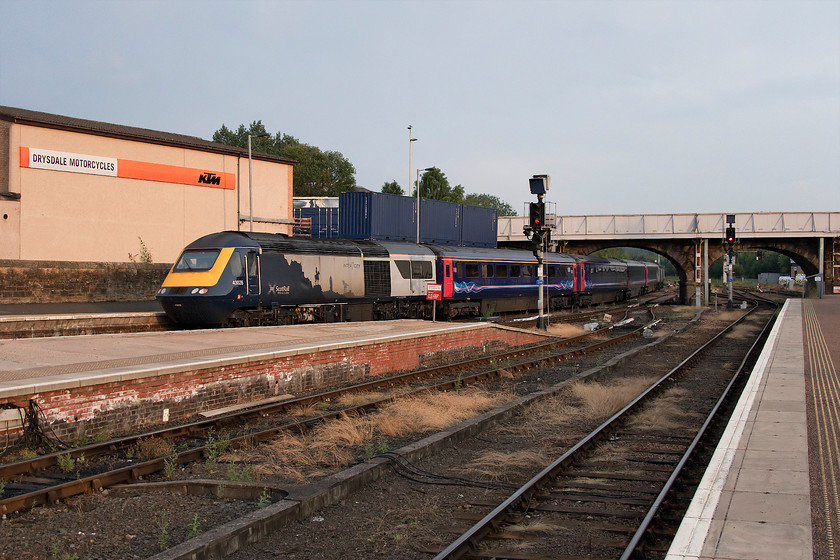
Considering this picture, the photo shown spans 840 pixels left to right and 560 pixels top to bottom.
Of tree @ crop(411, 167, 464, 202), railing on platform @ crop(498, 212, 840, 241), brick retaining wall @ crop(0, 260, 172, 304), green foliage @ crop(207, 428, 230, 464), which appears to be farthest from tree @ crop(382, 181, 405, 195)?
green foliage @ crop(207, 428, 230, 464)

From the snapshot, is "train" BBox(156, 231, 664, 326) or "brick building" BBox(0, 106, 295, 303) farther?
"brick building" BBox(0, 106, 295, 303)

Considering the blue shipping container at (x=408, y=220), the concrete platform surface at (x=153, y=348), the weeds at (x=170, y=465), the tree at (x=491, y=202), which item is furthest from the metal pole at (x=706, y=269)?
the tree at (x=491, y=202)

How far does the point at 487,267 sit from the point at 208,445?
21886mm

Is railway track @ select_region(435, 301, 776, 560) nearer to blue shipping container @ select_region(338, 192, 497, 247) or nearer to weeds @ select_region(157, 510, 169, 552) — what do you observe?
weeds @ select_region(157, 510, 169, 552)

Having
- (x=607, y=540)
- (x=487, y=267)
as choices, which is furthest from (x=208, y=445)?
(x=487, y=267)

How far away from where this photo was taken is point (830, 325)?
A: 89.9 ft

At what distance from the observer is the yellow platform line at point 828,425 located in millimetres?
6160

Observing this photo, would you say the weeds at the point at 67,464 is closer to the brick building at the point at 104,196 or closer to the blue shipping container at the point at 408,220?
the brick building at the point at 104,196

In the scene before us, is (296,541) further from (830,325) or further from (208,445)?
(830,325)

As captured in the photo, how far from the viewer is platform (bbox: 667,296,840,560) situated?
536 cm

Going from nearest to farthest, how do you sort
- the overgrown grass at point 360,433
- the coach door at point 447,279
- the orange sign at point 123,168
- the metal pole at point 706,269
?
1. the overgrown grass at point 360,433
2. the coach door at point 447,279
3. the orange sign at point 123,168
4. the metal pole at point 706,269

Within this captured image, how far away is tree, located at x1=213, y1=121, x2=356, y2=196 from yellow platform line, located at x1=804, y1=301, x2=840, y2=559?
7131cm

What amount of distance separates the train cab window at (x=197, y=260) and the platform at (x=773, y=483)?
12666mm

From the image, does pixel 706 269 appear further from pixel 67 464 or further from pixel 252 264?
pixel 67 464
